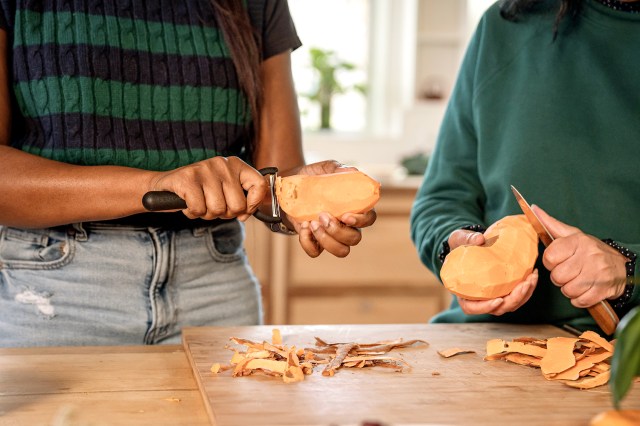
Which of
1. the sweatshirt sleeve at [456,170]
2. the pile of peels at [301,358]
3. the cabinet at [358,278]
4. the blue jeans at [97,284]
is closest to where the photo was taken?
the pile of peels at [301,358]

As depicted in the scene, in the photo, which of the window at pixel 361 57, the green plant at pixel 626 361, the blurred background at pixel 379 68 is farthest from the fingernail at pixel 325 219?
the window at pixel 361 57

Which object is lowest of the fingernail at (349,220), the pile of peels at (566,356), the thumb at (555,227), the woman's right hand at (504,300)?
the pile of peels at (566,356)

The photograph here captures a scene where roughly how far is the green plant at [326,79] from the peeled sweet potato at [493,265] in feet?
9.68

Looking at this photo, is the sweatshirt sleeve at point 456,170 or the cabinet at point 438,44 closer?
the sweatshirt sleeve at point 456,170

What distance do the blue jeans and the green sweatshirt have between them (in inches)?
18.3

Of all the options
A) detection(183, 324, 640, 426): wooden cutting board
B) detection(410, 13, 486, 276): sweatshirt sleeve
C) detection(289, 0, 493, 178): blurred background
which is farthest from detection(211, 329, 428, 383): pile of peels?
detection(289, 0, 493, 178): blurred background

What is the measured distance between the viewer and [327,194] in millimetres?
1168

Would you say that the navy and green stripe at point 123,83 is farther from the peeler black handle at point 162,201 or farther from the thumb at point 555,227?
the thumb at point 555,227

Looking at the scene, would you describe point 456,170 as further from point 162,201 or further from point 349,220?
point 162,201

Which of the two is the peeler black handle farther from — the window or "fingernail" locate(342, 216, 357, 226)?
the window

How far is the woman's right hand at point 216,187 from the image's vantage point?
1080mm

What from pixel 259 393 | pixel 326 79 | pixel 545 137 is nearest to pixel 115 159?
pixel 259 393

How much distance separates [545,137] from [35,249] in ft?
2.99

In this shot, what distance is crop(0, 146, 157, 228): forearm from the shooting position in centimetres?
117
